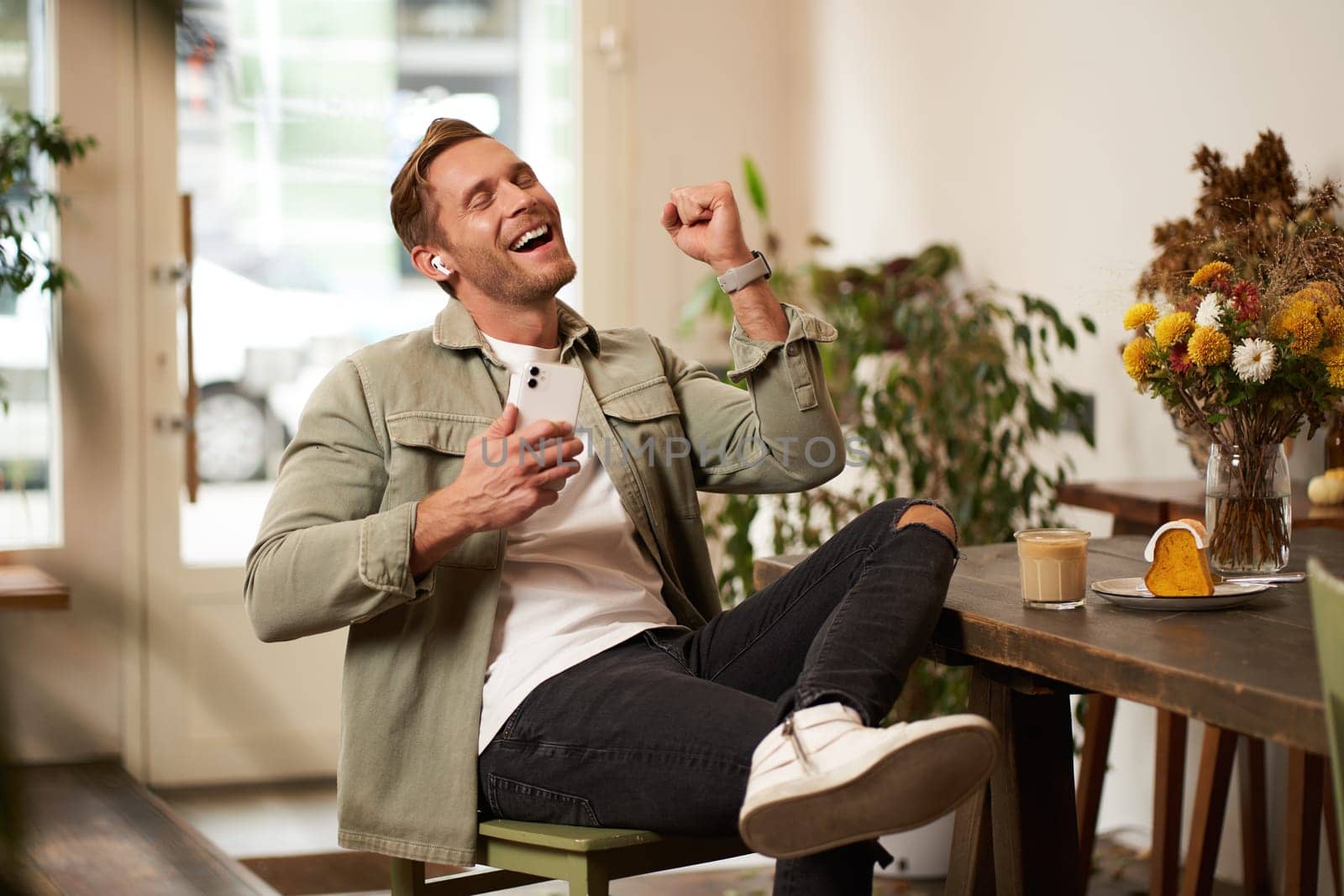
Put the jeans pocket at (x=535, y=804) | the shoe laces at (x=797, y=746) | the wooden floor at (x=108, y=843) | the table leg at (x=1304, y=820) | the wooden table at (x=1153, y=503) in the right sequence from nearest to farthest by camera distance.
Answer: the wooden floor at (x=108, y=843)
the shoe laces at (x=797, y=746)
the jeans pocket at (x=535, y=804)
the wooden table at (x=1153, y=503)
the table leg at (x=1304, y=820)

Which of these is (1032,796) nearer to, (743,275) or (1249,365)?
(1249,365)

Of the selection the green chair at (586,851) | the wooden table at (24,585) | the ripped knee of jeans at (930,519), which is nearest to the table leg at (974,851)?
the ripped knee of jeans at (930,519)

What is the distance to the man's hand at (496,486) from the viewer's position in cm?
147

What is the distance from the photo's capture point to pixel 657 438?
1846mm

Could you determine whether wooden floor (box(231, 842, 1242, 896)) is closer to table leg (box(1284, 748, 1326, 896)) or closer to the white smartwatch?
table leg (box(1284, 748, 1326, 896))

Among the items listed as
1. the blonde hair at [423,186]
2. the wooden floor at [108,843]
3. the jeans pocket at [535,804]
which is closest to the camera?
the wooden floor at [108,843]

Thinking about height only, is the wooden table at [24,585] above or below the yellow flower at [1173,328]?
below

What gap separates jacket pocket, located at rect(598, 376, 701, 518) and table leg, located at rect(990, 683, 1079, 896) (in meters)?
0.49

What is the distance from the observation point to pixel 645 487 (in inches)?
70.7

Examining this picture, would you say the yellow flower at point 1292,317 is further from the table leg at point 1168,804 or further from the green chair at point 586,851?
the table leg at point 1168,804

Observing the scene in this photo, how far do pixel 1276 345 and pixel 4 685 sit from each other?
1487 mm

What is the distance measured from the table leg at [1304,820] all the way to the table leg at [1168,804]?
0.22m

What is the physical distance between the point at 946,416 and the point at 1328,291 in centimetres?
129

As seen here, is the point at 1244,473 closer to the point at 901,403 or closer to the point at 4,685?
the point at 901,403
